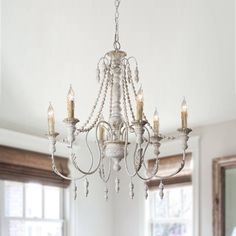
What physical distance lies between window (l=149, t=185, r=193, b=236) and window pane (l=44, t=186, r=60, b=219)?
3.30 ft

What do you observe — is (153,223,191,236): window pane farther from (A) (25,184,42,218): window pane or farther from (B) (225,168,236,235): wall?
(A) (25,184,42,218): window pane

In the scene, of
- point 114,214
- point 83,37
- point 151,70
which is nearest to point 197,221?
point 114,214

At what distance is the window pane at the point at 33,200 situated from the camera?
15.4 ft

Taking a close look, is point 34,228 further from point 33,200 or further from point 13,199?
point 13,199

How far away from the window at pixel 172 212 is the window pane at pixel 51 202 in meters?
1.00

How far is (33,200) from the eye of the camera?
4762 millimetres

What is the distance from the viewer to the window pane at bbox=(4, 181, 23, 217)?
450cm

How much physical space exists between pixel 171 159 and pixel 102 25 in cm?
197

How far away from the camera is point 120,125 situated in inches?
A: 105

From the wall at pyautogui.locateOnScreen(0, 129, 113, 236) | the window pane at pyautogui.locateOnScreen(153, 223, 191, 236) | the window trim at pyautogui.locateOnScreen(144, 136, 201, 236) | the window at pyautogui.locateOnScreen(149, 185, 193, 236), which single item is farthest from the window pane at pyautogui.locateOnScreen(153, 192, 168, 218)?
the wall at pyautogui.locateOnScreen(0, 129, 113, 236)

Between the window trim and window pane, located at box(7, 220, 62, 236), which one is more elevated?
the window trim

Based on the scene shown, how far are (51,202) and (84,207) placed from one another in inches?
15.5

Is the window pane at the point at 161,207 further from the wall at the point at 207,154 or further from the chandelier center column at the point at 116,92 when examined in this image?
the chandelier center column at the point at 116,92

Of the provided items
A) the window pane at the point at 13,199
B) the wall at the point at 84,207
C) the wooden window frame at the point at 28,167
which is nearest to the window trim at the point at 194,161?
the wall at the point at 84,207
